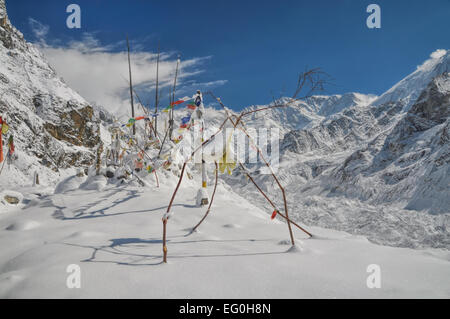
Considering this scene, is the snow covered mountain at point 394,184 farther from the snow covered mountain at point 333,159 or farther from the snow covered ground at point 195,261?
the snow covered ground at point 195,261

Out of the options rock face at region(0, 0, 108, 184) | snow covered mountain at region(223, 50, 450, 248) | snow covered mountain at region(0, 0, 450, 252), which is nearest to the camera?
snow covered mountain at region(223, 50, 450, 248)

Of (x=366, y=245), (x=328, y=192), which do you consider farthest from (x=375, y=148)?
(x=366, y=245)

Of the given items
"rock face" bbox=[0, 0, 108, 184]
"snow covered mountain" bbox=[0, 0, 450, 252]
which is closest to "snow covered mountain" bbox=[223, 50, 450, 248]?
"snow covered mountain" bbox=[0, 0, 450, 252]

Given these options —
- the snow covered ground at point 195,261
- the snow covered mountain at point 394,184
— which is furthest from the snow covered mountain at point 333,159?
the snow covered ground at point 195,261

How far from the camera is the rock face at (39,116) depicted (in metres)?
47.7

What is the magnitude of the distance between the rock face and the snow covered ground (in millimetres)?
47305

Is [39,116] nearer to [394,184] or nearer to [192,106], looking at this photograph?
[192,106]

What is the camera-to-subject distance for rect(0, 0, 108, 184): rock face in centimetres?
4772

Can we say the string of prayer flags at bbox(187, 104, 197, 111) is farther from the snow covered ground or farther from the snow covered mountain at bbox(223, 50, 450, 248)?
the snow covered ground

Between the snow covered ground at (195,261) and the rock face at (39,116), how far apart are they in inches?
1862

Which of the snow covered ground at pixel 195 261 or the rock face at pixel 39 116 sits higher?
the rock face at pixel 39 116

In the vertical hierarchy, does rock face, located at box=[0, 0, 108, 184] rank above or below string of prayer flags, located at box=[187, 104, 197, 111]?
above

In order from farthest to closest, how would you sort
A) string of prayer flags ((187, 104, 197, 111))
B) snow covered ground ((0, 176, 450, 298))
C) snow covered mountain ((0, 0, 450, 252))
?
snow covered mountain ((0, 0, 450, 252)) < string of prayer flags ((187, 104, 197, 111)) < snow covered ground ((0, 176, 450, 298))

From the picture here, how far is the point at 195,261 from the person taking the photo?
2.04 meters
